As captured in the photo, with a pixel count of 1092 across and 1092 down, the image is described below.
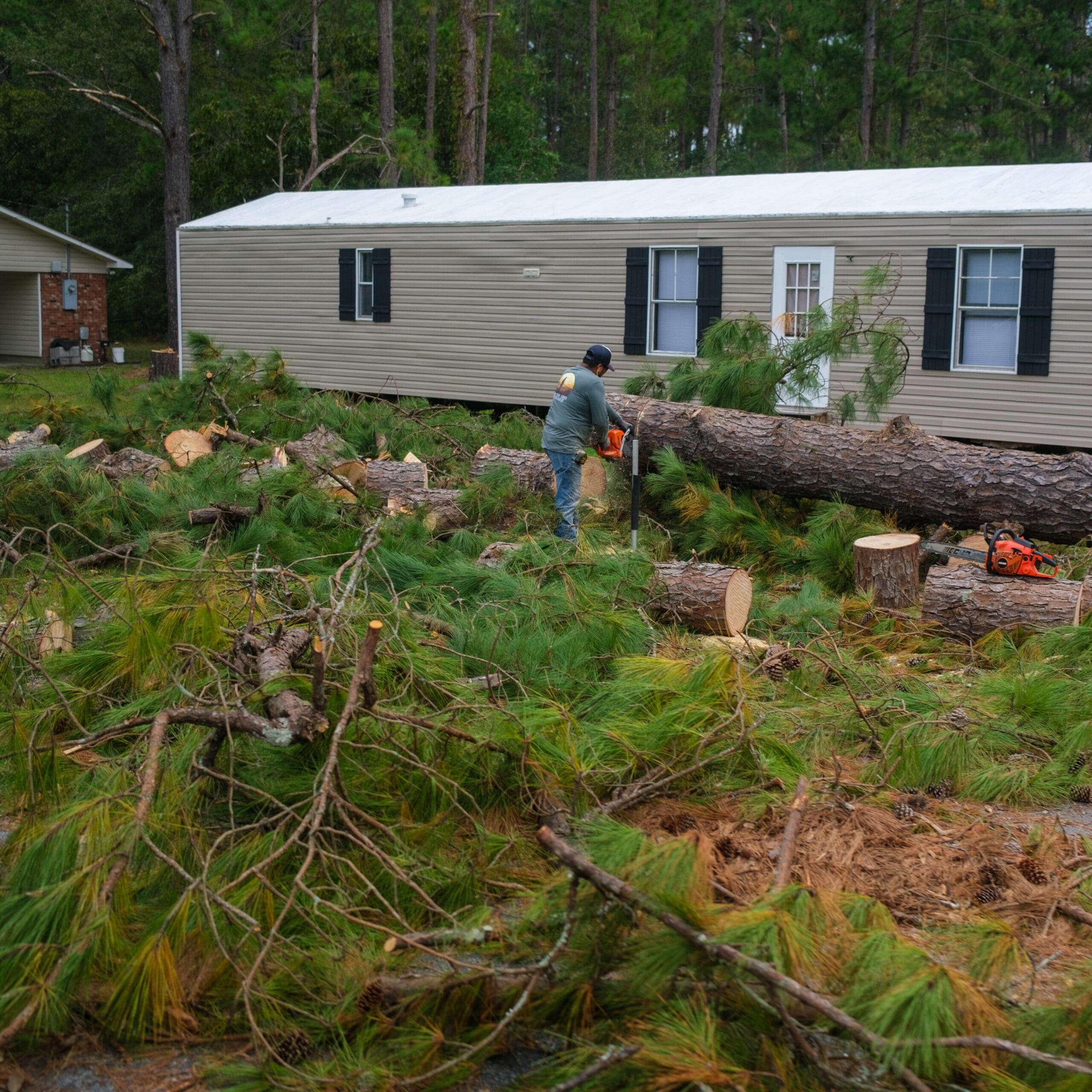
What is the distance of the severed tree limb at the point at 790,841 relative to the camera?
377cm

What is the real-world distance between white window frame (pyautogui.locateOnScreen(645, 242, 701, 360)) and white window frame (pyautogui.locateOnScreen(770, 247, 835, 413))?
941 millimetres

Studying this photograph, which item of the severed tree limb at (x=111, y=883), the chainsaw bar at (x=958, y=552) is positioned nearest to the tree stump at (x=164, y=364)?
the chainsaw bar at (x=958, y=552)

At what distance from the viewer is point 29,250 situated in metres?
26.6

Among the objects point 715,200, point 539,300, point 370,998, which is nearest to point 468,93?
point 539,300

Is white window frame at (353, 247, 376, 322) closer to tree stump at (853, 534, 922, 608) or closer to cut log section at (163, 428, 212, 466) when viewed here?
cut log section at (163, 428, 212, 466)

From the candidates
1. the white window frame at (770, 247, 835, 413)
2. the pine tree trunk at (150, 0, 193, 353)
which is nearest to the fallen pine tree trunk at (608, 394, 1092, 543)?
the white window frame at (770, 247, 835, 413)

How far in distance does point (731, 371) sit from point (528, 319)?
6.47 meters

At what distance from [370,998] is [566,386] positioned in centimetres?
630

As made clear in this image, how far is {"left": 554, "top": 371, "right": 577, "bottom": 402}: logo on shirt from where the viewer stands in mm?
9125

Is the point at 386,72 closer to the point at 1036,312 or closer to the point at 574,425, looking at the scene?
the point at 1036,312

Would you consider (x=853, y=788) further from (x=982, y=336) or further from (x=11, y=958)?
(x=982, y=336)

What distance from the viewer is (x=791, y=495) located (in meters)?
9.40

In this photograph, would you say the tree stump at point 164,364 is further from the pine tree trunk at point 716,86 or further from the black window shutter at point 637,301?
the pine tree trunk at point 716,86

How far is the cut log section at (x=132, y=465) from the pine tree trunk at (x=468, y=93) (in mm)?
13834
